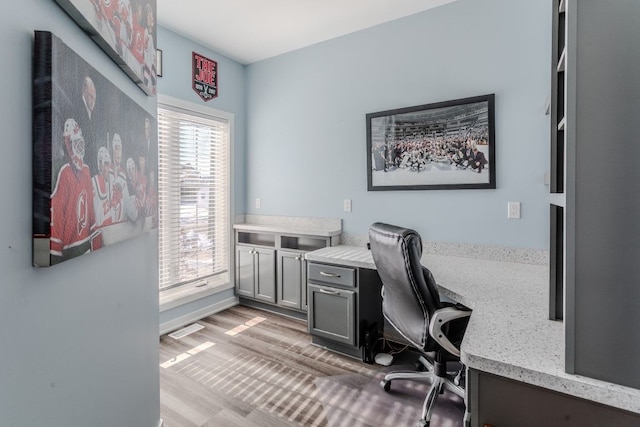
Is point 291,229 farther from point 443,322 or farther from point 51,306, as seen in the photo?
point 51,306

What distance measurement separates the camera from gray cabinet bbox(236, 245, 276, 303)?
3.39 metres

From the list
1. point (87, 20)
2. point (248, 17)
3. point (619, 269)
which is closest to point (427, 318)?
point (619, 269)

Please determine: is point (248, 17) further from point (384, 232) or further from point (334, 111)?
point (384, 232)

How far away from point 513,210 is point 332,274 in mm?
1474

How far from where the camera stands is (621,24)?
29.5 inches

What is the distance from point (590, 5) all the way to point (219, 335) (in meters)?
3.15

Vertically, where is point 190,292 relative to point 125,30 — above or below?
below

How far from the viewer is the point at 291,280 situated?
3.23 m

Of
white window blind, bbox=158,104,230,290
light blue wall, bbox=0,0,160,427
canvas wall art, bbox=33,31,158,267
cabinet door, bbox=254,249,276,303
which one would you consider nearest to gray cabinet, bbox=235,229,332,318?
cabinet door, bbox=254,249,276,303

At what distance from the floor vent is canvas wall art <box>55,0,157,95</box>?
88.3 inches

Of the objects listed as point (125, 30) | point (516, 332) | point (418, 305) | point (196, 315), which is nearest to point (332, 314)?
point (418, 305)

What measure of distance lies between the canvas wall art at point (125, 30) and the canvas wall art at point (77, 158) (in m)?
0.12

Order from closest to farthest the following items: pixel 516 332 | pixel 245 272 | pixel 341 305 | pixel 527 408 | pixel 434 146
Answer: pixel 527 408 → pixel 516 332 → pixel 341 305 → pixel 434 146 → pixel 245 272

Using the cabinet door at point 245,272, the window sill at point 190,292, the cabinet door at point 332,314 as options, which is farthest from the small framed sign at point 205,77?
the cabinet door at point 332,314
